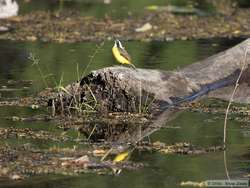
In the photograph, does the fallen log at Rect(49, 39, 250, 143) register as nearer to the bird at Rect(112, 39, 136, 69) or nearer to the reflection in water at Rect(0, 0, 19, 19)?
the bird at Rect(112, 39, 136, 69)

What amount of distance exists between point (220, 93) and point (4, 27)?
8.97m

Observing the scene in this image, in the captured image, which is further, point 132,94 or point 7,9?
point 7,9

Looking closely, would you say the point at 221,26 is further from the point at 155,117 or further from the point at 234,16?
the point at 155,117

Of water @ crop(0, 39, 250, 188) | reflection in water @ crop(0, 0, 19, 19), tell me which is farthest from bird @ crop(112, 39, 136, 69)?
reflection in water @ crop(0, 0, 19, 19)

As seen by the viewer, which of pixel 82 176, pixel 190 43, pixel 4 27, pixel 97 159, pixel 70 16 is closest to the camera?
pixel 82 176

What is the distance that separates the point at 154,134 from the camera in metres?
10.7

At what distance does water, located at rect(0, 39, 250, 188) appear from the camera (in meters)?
8.42

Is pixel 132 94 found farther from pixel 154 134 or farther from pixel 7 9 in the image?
pixel 7 9

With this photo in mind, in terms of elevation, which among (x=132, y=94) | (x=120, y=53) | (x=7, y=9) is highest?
(x=120, y=53)

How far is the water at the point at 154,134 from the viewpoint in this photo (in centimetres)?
842

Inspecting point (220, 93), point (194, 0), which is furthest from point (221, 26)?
point (220, 93)

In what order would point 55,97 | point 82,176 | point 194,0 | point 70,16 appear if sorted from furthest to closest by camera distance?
point 194,0, point 70,16, point 55,97, point 82,176

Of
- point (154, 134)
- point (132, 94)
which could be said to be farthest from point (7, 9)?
point (154, 134)

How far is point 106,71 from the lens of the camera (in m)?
12.0
